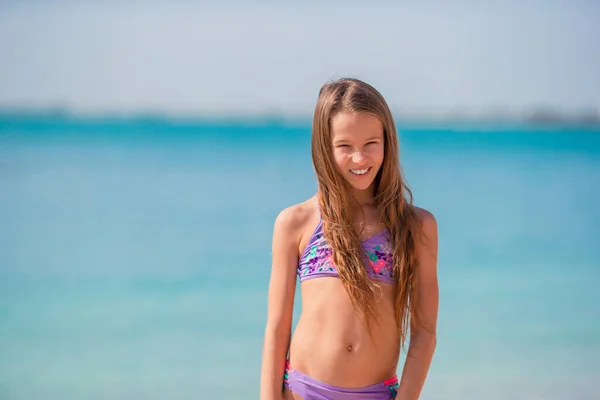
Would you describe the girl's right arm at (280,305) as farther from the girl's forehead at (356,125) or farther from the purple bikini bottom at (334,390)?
the girl's forehead at (356,125)

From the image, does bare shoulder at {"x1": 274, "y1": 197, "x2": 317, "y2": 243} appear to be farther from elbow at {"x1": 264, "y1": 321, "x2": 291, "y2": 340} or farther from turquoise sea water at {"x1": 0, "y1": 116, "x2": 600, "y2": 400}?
turquoise sea water at {"x1": 0, "y1": 116, "x2": 600, "y2": 400}

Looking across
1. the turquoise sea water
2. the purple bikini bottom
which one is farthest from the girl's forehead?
the purple bikini bottom

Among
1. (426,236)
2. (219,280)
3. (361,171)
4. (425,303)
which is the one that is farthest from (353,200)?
(219,280)

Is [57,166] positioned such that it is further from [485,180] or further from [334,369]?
[334,369]

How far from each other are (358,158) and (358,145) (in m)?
0.04

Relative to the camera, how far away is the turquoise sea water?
15.6ft

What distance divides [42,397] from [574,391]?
2.80m

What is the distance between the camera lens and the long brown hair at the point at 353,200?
88.3 inches

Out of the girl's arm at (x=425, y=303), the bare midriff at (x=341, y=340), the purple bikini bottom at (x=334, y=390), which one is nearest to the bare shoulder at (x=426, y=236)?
the girl's arm at (x=425, y=303)

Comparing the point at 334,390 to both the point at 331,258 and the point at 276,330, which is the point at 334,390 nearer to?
the point at 276,330

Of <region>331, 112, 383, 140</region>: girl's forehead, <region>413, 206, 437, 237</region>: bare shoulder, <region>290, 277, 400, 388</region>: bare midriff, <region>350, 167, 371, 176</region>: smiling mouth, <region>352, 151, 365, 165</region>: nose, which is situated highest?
<region>331, 112, 383, 140</region>: girl's forehead

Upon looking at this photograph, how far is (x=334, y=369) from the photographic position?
2.22m

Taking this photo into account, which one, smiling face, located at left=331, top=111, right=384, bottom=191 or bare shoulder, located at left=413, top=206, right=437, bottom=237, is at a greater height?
smiling face, located at left=331, top=111, right=384, bottom=191

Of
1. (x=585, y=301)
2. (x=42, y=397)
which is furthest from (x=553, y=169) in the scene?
(x=42, y=397)
